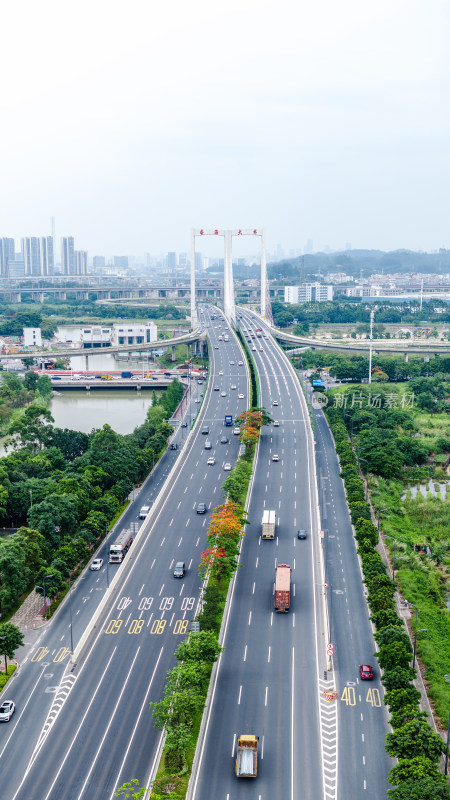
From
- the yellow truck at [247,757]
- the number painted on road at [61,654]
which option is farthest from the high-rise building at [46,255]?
the yellow truck at [247,757]

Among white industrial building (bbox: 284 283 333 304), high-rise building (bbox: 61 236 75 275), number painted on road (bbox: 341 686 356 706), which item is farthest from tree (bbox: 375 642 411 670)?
high-rise building (bbox: 61 236 75 275)

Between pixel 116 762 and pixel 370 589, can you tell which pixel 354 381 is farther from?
pixel 116 762

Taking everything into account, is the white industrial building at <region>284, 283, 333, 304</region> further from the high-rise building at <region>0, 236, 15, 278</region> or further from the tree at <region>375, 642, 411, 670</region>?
the tree at <region>375, 642, 411, 670</region>

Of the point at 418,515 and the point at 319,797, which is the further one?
the point at 418,515

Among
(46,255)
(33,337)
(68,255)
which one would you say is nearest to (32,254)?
(46,255)

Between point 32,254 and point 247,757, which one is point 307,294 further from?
point 247,757

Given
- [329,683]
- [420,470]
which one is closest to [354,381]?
[420,470]
